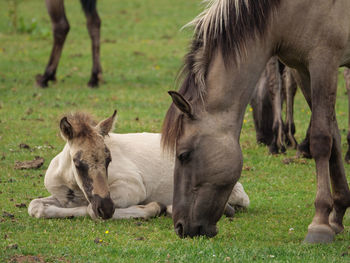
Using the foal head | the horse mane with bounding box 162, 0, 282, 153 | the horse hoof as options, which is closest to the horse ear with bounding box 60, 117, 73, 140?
the foal head

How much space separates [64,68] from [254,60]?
11.2 metres

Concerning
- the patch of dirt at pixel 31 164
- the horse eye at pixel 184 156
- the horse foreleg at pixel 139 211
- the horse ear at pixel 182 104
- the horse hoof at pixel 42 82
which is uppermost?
the horse ear at pixel 182 104

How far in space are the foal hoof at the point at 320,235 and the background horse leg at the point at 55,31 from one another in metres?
9.20

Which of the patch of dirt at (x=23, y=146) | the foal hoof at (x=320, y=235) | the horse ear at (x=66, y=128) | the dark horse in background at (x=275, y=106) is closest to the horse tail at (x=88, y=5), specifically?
the dark horse in background at (x=275, y=106)

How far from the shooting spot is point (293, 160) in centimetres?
895

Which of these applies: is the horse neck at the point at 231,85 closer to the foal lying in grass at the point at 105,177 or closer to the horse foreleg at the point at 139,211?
the foal lying in grass at the point at 105,177

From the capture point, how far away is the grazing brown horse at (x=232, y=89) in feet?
16.2

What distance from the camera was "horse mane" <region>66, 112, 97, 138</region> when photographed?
600 centimetres

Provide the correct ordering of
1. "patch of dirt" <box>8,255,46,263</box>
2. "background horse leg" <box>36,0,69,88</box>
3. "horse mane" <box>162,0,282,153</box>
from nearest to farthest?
"patch of dirt" <box>8,255,46,263</box>, "horse mane" <box>162,0,282,153</box>, "background horse leg" <box>36,0,69,88</box>

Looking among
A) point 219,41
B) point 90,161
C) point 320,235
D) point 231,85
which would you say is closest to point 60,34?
point 90,161

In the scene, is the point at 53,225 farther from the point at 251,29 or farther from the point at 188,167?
the point at 251,29

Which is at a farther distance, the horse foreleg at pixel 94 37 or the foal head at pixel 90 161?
the horse foreleg at pixel 94 37

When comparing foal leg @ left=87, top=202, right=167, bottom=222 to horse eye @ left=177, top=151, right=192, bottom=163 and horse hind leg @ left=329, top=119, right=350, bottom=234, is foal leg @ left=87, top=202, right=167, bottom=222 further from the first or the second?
horse hind leg @ left=329, top=119, right=350, bottom=234

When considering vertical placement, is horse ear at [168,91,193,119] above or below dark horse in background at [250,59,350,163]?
above
